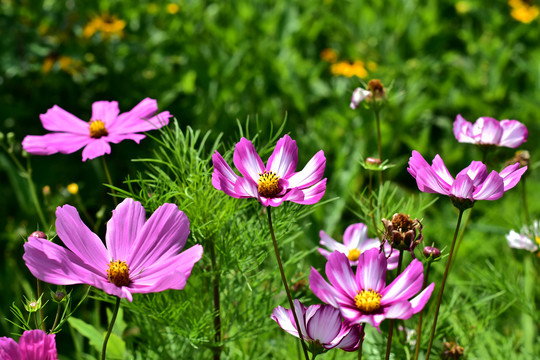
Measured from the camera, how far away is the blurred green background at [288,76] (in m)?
1.54

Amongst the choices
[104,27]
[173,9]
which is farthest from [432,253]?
[173,9]

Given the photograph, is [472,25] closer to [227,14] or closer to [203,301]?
[227,14]

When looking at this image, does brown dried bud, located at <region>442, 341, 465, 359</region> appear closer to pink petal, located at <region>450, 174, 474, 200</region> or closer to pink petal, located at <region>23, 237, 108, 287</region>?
pink petal, located at <region>450, 174, 474, 200</region>

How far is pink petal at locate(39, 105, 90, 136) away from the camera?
0.75m

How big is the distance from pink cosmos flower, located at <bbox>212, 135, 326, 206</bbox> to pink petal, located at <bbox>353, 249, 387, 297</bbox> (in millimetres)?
67

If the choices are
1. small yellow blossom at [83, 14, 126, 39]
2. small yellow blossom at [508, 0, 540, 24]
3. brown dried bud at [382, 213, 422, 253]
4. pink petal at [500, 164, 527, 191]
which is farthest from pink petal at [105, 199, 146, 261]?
small yellow blossom at [508, 0, 540, 24]

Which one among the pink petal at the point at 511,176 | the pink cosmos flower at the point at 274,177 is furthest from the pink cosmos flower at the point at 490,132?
the pink cosmos flower at the point at 274,177

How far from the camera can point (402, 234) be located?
52cm

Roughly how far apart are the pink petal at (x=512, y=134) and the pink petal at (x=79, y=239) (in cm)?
48

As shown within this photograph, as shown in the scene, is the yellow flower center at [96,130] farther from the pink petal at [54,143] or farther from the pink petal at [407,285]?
the pink petal at [407,285]

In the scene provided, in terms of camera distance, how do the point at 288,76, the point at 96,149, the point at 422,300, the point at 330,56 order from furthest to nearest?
the point at 330,56 → the point at 288,76 → the point at 96,149 → the point at 422,300

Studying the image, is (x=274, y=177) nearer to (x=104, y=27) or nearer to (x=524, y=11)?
(x=104, y=27)

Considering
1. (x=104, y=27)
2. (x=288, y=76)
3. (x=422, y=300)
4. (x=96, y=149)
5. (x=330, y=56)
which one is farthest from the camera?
(x=330, y=56)

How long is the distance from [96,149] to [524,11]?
209cm
